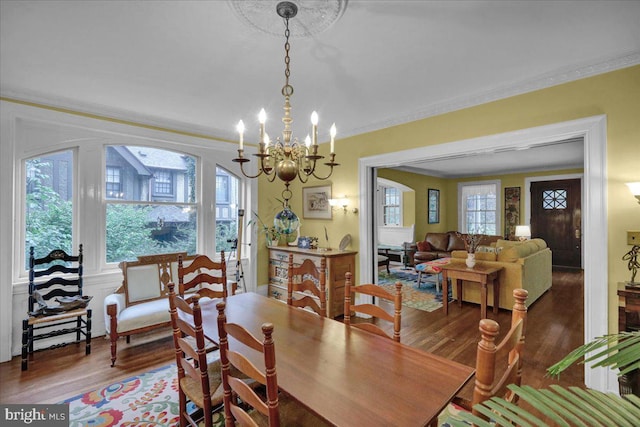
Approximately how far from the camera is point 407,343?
3449 mm

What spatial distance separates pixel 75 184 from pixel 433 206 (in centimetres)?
848

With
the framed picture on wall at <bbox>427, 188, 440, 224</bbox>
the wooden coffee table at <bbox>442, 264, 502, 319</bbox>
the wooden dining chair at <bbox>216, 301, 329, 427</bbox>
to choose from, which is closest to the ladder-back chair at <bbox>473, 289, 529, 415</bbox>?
the wooden dining chair at <bbox>216, 301, 329, 427</bbox>

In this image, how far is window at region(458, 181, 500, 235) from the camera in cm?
885

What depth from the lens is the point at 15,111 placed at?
309 centimetres

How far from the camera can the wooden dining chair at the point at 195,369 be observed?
158 cm

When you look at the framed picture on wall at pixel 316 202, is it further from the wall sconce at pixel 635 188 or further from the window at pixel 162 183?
the wall sconce at pixel 635 188

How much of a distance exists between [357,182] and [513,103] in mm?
2019

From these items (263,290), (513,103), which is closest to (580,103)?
(513,103)

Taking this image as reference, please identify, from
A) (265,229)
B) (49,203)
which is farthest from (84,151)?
(265,229)

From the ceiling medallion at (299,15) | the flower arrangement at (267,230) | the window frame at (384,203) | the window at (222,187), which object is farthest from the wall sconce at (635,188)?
the window frame at (384,203)

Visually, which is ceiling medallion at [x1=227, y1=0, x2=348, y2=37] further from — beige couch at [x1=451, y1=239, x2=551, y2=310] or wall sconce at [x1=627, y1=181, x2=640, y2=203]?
beige couch at [x1=451, y1=239, x2=551, y2=310]

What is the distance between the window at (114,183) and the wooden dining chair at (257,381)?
320cm

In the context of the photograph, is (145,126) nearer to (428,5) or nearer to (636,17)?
(428,5)

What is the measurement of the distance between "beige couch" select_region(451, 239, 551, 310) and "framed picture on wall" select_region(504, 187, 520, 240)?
339 cm
